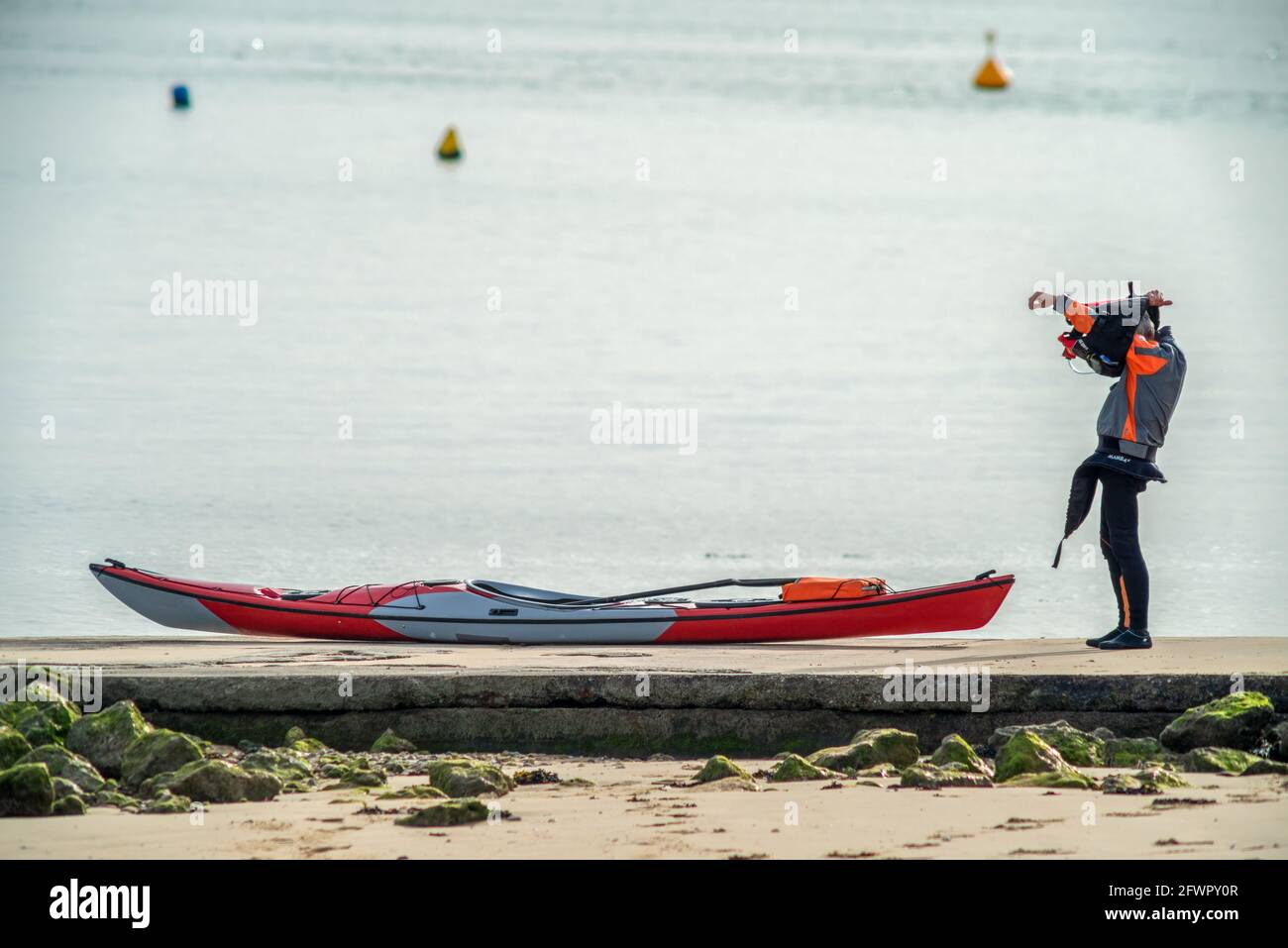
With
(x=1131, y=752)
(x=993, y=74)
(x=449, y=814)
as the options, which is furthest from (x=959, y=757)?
(x=993, y=74)

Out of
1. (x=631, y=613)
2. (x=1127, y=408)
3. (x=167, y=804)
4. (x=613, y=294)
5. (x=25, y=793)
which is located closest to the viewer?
Result: (x=25, y=793)

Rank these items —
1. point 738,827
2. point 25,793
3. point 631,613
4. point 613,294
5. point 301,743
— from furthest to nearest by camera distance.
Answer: point 613,294
point 631,613
point 301,743
point 25,793
point 738,827

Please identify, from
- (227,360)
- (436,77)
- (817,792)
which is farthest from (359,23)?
(817,792)

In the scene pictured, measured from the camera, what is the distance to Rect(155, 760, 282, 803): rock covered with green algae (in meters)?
6.23

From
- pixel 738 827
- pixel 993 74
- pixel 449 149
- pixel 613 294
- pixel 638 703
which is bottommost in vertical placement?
pixel 738 827

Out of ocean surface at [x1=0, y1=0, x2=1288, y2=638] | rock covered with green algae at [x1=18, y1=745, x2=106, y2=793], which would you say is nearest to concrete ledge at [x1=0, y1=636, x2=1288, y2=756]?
rock covered with green algae at [x1=18, y1=745, x2=106, y2=793]

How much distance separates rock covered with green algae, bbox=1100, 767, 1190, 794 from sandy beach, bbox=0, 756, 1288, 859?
0.06 meters

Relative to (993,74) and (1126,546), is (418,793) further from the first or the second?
(993,74)

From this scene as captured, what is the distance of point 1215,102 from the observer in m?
36.5

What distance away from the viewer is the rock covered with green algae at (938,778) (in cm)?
643

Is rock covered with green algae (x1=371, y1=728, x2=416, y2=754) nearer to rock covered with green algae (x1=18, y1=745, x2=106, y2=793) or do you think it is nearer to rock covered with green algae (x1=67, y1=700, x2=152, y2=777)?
rock covered with green algae (x1=67, y1=700, x2=152, y2=777)

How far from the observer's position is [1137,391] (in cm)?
847

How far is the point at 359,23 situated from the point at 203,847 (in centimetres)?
4341

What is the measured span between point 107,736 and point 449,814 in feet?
5.38
